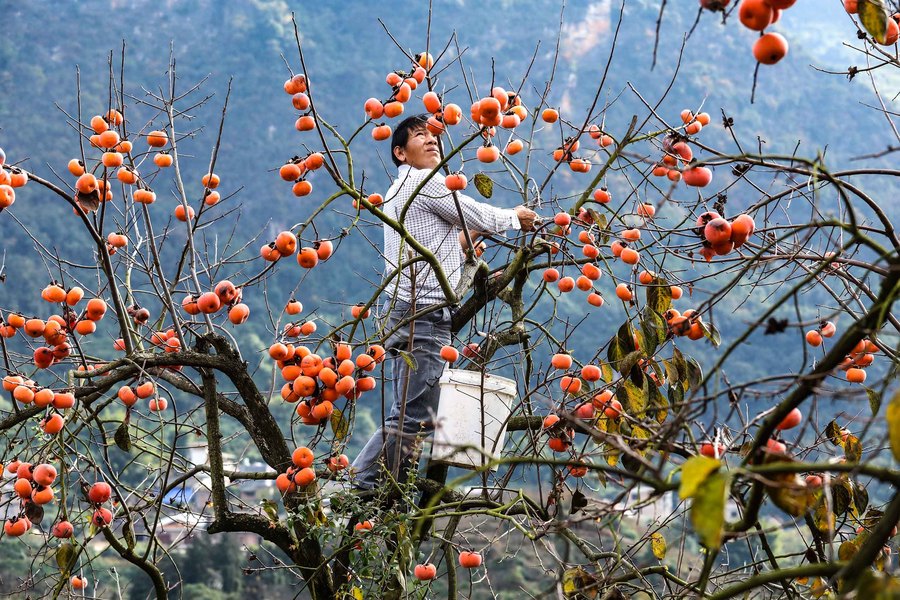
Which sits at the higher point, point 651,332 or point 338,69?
point 338,69

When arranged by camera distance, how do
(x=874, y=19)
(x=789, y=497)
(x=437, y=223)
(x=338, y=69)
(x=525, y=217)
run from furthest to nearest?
(x=338, y=69)
(x=437, y=223)
(x=525, y=217)
(x=874, y=19)
(x=789, y=497)

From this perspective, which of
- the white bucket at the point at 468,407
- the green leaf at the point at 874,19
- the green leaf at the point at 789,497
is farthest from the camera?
the white bucket at the point at 468,407

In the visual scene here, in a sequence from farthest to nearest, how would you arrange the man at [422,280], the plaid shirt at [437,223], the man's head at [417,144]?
the man's head at [417,144]
the plaid shirt at [437,223]
the man at [422,280]

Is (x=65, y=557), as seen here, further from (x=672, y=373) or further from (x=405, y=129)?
(x=405, y=129)

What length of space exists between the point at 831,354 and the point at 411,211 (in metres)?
1.79

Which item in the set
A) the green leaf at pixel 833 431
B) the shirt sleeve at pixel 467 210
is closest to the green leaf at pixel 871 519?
the green leaf at pixel 833 431

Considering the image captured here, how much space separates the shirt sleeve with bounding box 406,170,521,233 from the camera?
2.61m

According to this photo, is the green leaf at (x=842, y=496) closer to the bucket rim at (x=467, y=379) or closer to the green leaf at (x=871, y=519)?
the green leaf at (x=871, y=519)

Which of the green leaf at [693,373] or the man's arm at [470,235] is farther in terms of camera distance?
the man's arm at [470,235]

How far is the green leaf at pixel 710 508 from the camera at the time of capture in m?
0.87

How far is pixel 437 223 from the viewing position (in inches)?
110

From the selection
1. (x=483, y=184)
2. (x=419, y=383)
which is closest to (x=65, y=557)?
(x=419, y=383)

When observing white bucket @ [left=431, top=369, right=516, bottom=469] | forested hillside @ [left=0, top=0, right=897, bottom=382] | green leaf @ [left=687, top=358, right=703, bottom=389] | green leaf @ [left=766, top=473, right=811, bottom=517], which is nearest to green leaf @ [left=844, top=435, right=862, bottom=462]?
green leaf @ [left=687, top=358, right=703, bottom=389]

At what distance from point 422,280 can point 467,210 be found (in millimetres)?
238
